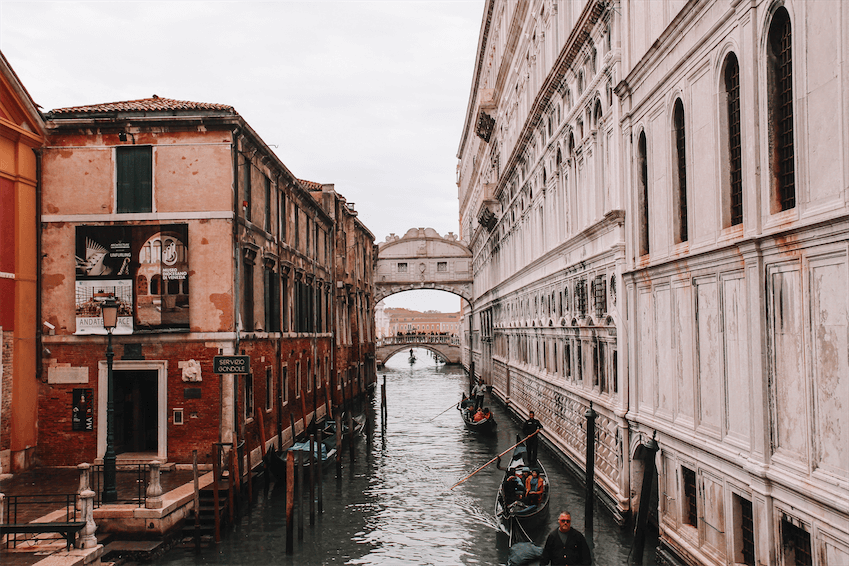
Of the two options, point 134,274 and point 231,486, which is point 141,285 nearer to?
point 134,274

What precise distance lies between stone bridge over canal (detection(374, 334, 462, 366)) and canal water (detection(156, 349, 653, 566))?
4289 cm

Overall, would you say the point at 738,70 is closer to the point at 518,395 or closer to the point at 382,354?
the point at 518,395

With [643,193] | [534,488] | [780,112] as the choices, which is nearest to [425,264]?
[534,488]

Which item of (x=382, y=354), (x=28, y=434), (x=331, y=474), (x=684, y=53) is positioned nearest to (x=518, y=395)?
(x=331, y=474)

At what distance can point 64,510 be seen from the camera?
1193 centimetres

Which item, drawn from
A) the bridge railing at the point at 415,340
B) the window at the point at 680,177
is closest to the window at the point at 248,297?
the window at the point at 680,177

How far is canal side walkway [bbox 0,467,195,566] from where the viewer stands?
995 centimetres

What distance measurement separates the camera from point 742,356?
8117 millimetres

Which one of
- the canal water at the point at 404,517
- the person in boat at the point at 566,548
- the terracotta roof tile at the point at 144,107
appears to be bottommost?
the canal water at the point at 404,517

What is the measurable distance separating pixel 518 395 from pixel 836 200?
2259cm

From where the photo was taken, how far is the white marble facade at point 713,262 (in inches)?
255

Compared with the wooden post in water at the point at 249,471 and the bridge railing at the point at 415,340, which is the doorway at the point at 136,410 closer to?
the wooden post in water at the point at 249,471

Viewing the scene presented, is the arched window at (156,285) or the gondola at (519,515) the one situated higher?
the arched window at (156,285)

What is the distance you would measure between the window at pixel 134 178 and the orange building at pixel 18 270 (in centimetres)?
175
